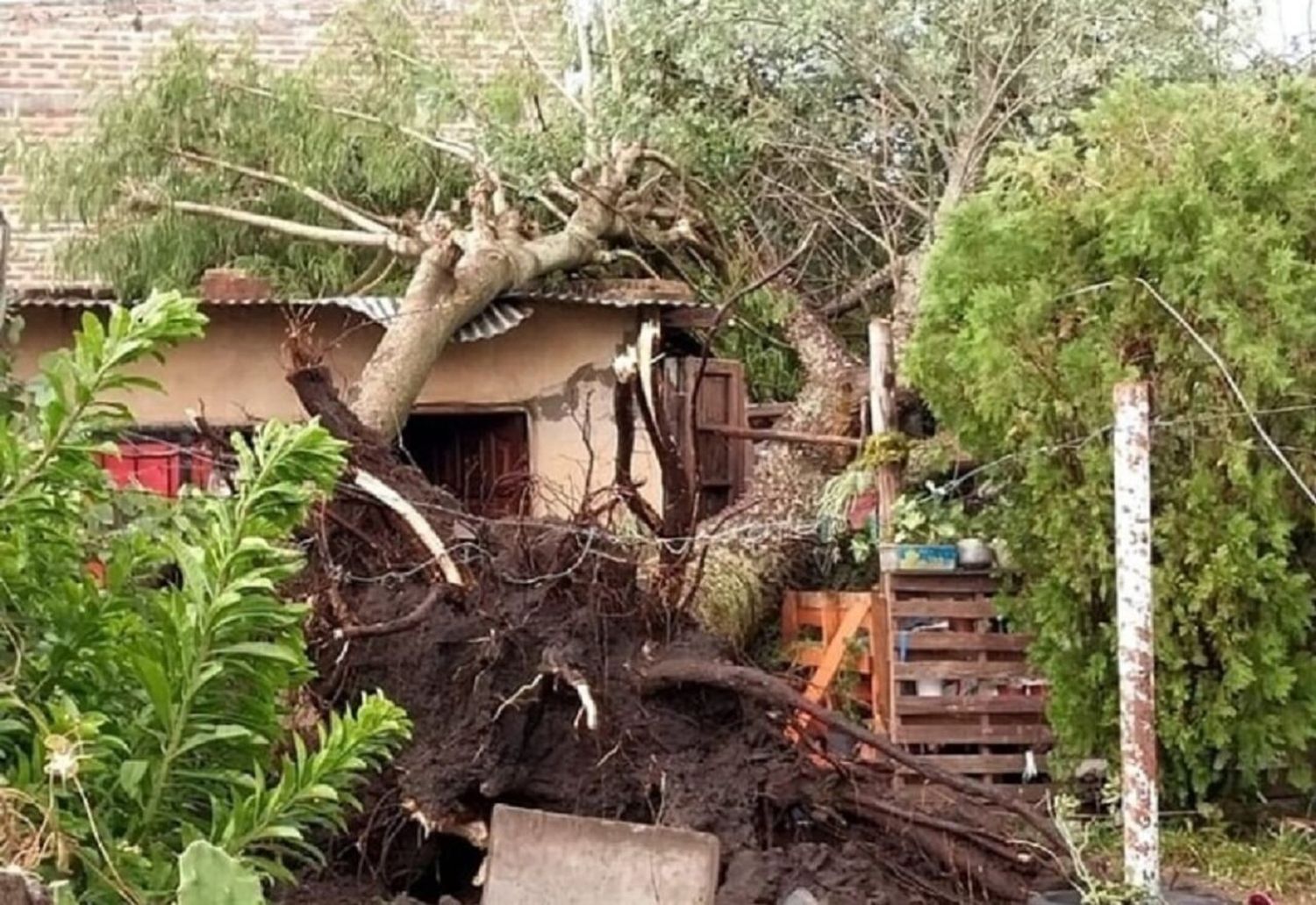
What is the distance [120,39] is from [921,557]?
1119cm

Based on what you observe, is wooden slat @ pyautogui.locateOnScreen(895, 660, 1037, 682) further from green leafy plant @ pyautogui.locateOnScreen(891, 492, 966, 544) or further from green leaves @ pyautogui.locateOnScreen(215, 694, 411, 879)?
green leaves @ pyautogui.locateOnScreen(215, 694, 411, 879)

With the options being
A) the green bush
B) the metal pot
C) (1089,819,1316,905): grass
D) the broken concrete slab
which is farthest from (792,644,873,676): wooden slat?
the broken concrete slab

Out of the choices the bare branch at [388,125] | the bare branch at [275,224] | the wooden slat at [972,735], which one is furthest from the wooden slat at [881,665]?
the bare branch at [388,125]

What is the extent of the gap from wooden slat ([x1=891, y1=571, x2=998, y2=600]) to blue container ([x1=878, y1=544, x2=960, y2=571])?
0.16ft

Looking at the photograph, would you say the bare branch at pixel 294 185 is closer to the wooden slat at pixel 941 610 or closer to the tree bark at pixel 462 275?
the tree bark at pixel 462 275

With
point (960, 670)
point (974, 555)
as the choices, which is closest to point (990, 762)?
Result: point (960, 670)

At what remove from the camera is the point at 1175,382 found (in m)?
7.68

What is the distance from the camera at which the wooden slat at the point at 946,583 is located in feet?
29.3

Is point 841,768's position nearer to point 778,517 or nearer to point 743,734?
point 743,734

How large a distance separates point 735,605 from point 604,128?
4.59 m

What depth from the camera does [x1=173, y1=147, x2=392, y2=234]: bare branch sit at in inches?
494

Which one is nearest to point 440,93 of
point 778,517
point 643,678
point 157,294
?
point 778,517

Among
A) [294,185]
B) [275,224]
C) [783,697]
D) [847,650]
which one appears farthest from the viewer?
[294,185]

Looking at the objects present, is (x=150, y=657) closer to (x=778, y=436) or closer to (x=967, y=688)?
(x=967, y=688)
